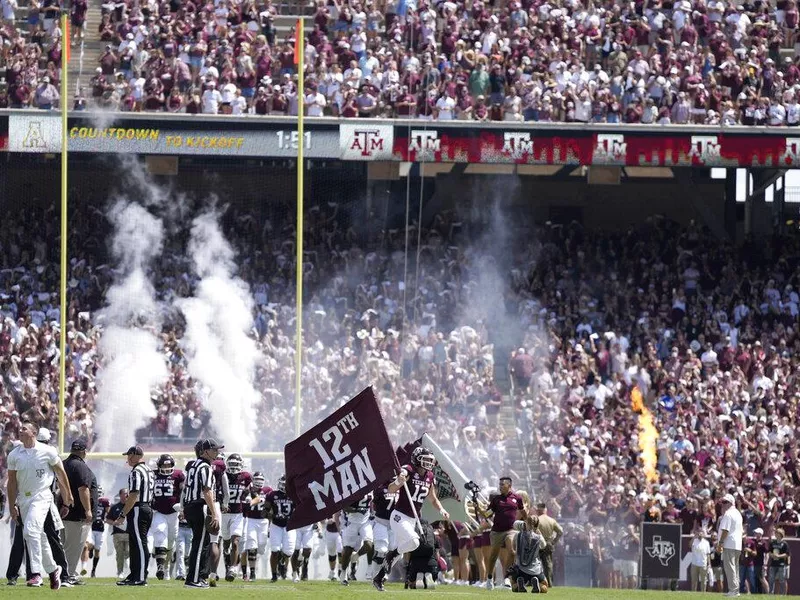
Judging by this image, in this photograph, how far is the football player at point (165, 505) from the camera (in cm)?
1658

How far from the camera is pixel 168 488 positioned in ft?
55.0

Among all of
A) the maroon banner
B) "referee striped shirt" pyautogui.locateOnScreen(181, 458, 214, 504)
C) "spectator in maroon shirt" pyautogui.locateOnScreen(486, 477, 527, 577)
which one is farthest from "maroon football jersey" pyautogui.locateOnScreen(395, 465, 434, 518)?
the maroon banner

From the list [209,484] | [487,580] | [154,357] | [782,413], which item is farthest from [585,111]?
[209,484]

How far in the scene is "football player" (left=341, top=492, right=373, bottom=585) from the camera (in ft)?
58.4

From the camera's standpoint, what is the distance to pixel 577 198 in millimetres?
30719

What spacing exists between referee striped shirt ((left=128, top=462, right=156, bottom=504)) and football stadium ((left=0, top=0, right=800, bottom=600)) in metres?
5.42

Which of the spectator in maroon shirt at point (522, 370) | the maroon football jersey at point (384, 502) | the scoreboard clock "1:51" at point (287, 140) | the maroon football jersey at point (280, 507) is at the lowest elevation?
the maroon football jersey at point (280, 507)

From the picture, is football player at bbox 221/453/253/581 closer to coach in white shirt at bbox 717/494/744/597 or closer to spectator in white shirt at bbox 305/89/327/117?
coach in white shirt at bbox 717/494/744/597

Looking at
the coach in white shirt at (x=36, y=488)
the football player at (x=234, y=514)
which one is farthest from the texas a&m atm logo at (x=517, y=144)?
the coach in white shirt at (x=36, y=488)

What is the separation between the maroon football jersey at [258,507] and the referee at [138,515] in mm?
2804

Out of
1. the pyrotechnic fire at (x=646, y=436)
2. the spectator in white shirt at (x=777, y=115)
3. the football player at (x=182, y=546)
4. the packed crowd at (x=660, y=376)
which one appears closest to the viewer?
the football player at (x=182, y=546)

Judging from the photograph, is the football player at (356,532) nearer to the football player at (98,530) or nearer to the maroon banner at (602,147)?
the football player at (98,530)

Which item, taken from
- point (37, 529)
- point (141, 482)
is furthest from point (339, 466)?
point (37, 529)

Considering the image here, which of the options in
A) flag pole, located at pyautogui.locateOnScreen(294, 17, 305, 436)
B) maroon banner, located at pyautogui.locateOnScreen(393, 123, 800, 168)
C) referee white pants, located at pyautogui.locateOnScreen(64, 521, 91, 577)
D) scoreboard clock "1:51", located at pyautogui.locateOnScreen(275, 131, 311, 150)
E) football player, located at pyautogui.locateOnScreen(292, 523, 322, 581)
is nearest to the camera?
referee white pants, located at pyautogui.locateOnScreen(64, 521, 91, 577)
